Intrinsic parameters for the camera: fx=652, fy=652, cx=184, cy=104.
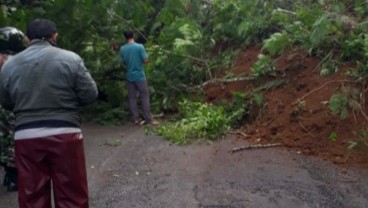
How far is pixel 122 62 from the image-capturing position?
12.7m

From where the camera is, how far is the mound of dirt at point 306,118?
30.2 feet

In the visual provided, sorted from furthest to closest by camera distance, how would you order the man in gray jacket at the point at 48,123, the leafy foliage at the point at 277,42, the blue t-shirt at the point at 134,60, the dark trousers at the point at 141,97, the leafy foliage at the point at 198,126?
the dark trousers at the point at 141,97, the blue t-shirt at the point at 134,60, the leafy foliage at the point at 277,42, the leafy foliage at the point at 198,126, the man in gray jacket at the point at 48,123

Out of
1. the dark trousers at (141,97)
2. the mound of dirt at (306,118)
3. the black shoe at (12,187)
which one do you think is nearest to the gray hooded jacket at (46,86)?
the black shoe at (12,187)

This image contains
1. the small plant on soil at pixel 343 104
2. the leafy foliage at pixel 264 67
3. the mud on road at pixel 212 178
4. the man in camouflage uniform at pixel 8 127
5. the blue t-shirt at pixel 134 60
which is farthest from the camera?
the blue t-shirt at pixel 134 60

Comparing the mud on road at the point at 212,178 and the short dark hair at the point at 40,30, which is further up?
the short dark hair at the point at 40,30

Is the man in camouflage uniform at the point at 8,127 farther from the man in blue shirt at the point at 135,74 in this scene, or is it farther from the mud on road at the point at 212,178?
the man in blue shirt at the point at 135,74

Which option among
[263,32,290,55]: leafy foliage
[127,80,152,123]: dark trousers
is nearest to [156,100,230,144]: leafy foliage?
[127,80,152,123]: dark trousers

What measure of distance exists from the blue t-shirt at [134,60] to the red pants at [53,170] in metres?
6.56

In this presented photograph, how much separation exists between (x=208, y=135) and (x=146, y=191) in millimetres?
2931

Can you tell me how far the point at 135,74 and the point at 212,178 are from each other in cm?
446

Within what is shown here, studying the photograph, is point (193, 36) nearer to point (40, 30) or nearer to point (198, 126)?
point (198, 126)

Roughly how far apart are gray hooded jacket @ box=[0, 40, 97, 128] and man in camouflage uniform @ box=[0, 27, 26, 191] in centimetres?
164

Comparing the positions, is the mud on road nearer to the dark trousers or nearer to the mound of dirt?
the mound of dirt

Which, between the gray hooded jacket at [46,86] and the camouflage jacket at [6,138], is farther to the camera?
the camouflage jacket at [6,138]
